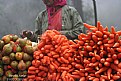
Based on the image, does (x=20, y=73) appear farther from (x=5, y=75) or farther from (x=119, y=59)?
(x=119, y=59)

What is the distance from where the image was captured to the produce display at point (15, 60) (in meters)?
2.68

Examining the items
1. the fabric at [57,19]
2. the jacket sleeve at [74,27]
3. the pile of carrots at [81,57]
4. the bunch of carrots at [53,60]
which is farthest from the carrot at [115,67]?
the fabric at [57,19]

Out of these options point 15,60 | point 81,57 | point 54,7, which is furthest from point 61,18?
point 81,57

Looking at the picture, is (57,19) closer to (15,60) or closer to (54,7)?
(54,7)

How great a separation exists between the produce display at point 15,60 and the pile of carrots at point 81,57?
73 mm

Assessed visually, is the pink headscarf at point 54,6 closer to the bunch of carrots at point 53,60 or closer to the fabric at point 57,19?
the fabric at point 57,19

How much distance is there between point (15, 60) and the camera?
2.72 meters

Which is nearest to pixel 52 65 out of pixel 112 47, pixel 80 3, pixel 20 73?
pixel 20 73

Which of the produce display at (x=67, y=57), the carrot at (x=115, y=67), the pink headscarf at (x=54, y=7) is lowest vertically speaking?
the carrot at (x=115, y=67)

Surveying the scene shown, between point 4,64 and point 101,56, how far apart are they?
0.89 metres

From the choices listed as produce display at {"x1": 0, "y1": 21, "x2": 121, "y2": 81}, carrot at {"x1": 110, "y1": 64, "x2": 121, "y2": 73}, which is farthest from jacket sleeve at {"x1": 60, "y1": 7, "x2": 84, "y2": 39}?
carrot at {"x1": 110, "y1": 64, "x2": 121, "y2": 73}

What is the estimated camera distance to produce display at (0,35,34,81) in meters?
2.68

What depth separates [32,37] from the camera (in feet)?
10.9

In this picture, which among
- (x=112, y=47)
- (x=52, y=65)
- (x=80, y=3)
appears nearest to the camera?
(x=112, y=47)
